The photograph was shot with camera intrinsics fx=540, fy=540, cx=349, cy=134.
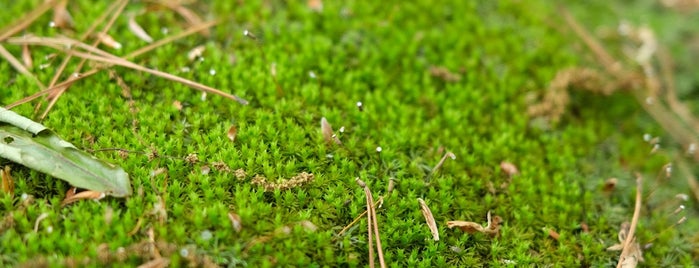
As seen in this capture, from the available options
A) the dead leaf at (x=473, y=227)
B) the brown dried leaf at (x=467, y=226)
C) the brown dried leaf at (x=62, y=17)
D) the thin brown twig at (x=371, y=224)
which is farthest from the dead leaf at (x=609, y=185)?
the brown dried leaf at (x=62, y=17)

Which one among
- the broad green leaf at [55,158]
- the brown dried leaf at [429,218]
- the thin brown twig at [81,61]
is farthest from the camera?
the thin brown twig at [81,61]

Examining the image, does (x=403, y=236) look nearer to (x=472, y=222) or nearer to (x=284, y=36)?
(x=472, y=222)

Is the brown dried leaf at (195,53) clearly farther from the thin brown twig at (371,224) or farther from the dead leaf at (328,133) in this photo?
the thin brown twig at (371,224)

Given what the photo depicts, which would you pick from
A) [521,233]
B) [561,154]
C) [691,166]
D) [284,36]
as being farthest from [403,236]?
[691,166]

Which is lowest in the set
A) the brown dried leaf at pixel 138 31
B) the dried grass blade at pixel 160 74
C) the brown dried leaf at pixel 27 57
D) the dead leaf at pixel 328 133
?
the dead leaf at pixel 328 133

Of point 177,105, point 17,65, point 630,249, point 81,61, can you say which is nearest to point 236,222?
point 177,105

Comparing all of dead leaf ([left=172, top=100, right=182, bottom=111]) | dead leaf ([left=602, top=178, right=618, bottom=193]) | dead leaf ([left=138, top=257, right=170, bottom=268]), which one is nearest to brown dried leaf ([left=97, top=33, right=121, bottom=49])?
dead leaf ([left=172, top=100, right=182, bottom=111])
